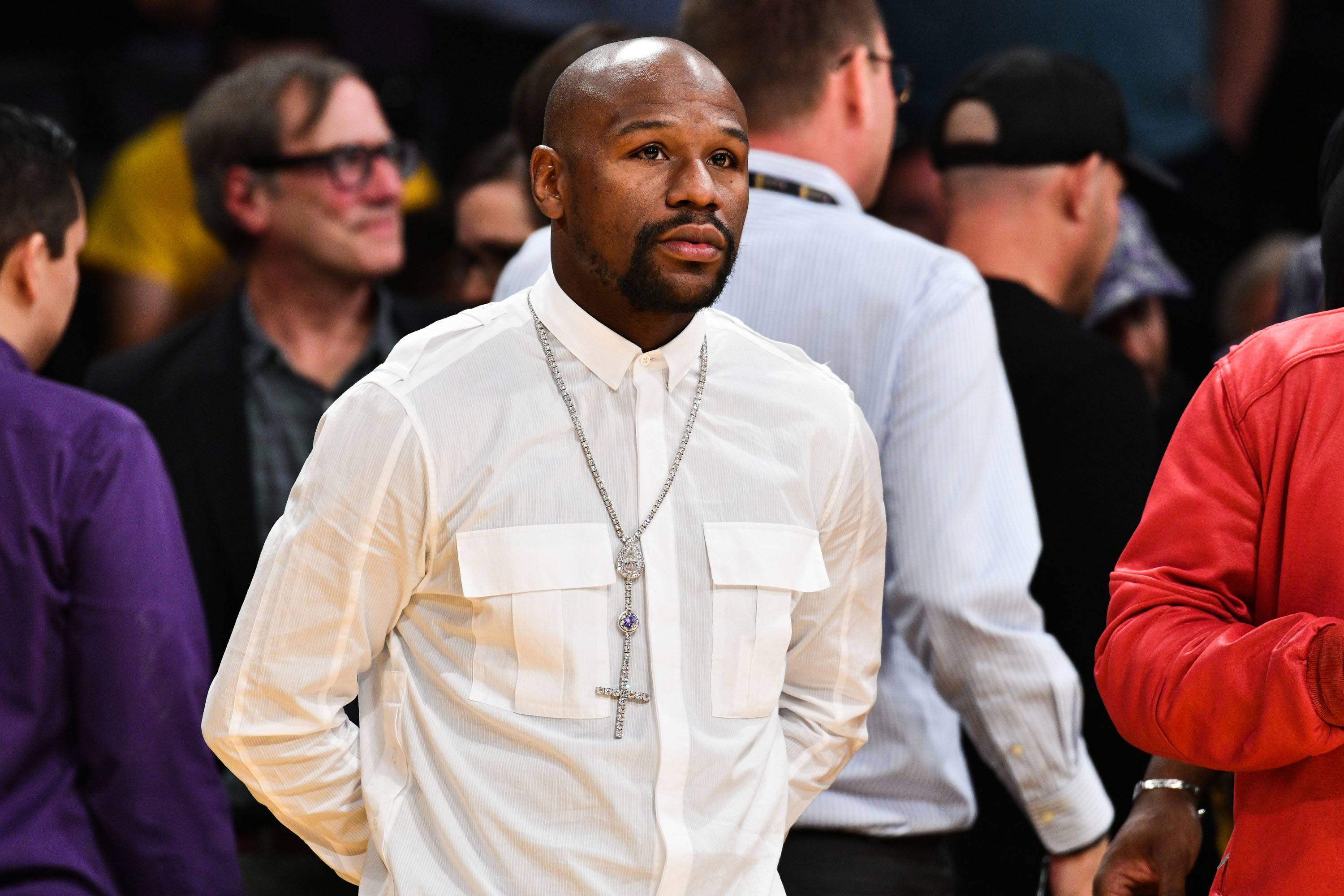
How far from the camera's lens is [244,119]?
4.09 metres

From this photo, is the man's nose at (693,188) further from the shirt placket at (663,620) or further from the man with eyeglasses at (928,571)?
the man with eyeglasses at (928,571)

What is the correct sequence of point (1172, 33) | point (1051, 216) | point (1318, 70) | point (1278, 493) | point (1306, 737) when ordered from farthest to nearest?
point (1318, 70) → point (1172, 33) → point (1051, 216) → point (1278, 493) → point (1306, 737)

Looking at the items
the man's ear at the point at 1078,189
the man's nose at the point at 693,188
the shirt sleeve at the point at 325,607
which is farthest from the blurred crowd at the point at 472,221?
the man's nose at the point at 693,188

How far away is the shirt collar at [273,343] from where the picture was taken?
3.91 m

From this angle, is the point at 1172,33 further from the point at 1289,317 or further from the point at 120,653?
the point at 120,653

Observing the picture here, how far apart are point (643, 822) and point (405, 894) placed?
0.91ft

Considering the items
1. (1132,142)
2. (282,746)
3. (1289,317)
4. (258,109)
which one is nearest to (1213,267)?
(1132,142)

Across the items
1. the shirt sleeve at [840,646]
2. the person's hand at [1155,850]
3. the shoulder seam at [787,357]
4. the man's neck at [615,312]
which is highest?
the man's neck at [615,312]

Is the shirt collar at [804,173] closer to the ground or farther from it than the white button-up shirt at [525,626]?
farther from it

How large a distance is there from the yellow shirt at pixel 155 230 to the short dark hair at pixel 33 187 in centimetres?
236

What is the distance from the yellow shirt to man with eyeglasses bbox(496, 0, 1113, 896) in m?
2.84

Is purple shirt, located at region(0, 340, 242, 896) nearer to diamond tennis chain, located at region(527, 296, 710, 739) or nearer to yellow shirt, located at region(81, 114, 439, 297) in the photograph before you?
diamond tennis chain, located at region(527, 296, 710, 739)

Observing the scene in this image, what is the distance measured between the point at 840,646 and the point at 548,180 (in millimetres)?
723

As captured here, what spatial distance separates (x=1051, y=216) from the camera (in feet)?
11.2
